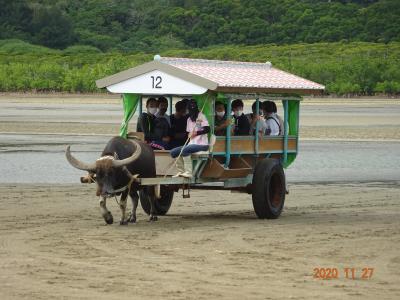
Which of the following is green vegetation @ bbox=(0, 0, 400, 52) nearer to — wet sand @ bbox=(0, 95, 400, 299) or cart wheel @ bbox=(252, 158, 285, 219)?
wet sand @ bbox=(0, 95, 400, 299)

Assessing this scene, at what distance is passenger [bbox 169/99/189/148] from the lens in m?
16.1

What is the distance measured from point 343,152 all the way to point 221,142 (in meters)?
13.8

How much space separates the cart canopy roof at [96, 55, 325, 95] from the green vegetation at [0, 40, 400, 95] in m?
51.3

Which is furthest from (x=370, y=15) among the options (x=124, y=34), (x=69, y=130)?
(x=69, y=130)

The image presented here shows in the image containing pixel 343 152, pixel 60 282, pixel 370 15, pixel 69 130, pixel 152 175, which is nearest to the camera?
pixel 60 282

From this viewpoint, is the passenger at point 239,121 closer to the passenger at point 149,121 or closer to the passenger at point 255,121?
the passenger at point 255,121

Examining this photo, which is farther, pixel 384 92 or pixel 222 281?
pixel 384 92

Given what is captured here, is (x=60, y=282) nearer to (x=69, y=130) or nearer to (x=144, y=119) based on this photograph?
(x=144, y=119)

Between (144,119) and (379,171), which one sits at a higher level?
(144,119)

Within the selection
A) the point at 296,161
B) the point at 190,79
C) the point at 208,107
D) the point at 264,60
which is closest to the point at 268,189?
the point at 208,107

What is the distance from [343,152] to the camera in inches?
1148

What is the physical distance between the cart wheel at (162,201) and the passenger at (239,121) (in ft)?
4.09

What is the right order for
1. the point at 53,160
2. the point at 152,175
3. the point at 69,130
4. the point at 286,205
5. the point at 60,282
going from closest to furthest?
the point at 60,282 < the point at 152,175 < the point at 286,205 < the point at 53,160 < the point at 69,130
